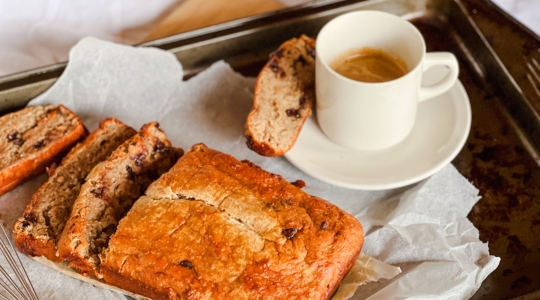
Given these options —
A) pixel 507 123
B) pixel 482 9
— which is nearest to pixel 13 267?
pixel 507 123

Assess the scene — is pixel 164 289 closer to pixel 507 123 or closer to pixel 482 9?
pixel 507 123

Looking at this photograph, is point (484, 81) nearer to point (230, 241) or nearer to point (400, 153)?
point (400, 153)

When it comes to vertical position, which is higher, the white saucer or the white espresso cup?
the white espresso cup

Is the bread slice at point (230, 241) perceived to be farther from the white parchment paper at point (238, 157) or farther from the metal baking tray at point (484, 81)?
the metal baking tray at point (484, 81)

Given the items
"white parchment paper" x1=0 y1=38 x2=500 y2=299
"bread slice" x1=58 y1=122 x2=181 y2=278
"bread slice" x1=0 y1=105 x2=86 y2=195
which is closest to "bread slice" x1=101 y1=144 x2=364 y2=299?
"bread slice" x1=58 y1=122 x2=181 y2=278

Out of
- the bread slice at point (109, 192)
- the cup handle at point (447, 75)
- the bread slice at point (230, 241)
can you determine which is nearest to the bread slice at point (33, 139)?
the bread slice at point (109, 192)

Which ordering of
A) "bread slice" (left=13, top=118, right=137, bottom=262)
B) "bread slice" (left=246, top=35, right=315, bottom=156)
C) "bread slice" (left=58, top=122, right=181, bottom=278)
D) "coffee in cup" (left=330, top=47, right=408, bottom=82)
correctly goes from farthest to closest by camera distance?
1. "coffee in cup" (left=330, top=47, right=408, bottom=82)
2. "bread slice" (left=246, top=35, right=315, bottom=156)
3. "bread slice" (left=13, top=118, right=137, bottom=262)
4. "bread slice" (left=58, top=122, right=181, bottom=278)

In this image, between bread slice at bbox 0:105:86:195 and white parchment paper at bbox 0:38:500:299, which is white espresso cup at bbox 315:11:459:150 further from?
bread slice at bbox 0:105:86:195
